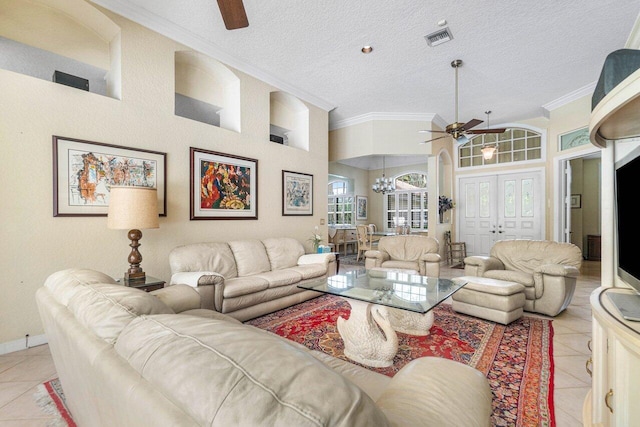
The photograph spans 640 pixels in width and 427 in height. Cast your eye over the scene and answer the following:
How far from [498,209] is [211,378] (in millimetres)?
7430

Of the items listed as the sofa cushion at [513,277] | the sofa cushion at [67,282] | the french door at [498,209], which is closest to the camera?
the sofa cushion at [67,282]

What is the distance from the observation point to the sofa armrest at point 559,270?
3.02 metres

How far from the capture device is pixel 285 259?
13.3 feet

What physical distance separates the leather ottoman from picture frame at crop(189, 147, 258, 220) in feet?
9.61

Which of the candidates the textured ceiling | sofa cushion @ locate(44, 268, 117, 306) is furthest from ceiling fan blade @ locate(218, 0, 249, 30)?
sofa cushion @ locate(44, 268, 117, 306)

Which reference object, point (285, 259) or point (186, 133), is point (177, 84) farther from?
point (285, 259)

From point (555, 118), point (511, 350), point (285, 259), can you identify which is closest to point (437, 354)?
point (511, 350)

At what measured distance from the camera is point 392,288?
2613 millimetres

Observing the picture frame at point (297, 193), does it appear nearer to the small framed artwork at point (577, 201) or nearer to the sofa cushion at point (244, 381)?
the sofa cushion at point (244, 381)

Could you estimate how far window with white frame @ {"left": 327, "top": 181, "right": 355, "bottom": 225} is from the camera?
998 centimetres

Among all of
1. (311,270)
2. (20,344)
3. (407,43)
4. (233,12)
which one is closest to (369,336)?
(311,270)

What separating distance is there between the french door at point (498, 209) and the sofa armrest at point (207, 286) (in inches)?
243

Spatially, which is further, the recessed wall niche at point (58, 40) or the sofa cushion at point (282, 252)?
the sofa cushion at point (282, 252)

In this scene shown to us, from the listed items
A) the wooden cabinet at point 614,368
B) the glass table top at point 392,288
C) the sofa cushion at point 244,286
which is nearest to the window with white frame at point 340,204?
the glass table top at point 392,288
